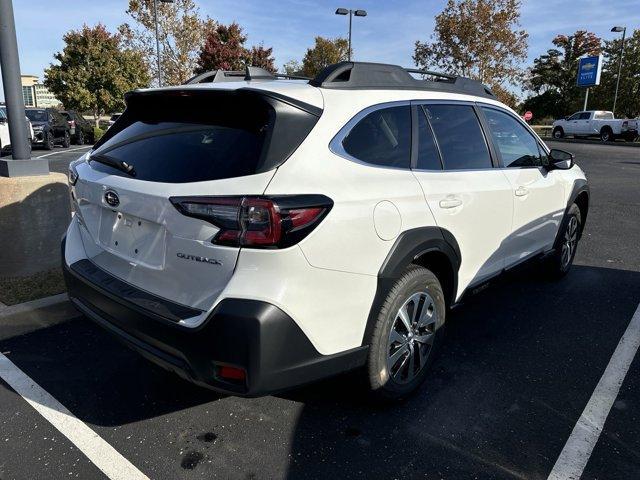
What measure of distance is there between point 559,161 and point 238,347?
140 inches

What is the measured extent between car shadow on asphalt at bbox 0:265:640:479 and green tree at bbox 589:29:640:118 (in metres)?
48.7

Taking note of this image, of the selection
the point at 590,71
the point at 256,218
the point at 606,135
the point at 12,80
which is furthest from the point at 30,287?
the point at 590,71

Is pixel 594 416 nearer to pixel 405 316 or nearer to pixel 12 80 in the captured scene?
pixel 405 316

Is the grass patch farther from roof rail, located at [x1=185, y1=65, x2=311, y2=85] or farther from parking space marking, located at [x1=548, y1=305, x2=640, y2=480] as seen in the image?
parking space marking, located at [x1=548, y1=305, x2=640, y2=480]

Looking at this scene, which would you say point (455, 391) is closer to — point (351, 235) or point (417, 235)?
point (417, 235)

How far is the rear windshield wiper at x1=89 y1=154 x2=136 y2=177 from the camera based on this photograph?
2.61 meters

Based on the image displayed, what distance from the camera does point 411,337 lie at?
2949 millimetres

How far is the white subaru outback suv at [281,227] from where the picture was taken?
7.08 ft

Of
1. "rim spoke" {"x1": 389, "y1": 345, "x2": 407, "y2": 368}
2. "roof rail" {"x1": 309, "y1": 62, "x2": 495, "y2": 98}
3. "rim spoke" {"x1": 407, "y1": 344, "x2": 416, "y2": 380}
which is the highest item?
"roof rail" {"x1": 309, "y1": 62, "x2": 495, "y2": 98}

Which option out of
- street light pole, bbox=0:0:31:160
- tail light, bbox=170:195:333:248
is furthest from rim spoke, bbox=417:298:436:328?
street light pole, bbox=0:0:31:160

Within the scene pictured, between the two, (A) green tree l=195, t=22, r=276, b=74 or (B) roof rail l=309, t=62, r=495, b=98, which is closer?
(B) roof rail l=309, t=62, r=495, b=98

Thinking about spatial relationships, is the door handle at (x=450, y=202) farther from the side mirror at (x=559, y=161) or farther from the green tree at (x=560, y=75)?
the green tree at (x=560, y=75)

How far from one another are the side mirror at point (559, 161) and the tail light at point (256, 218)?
10.1 ft

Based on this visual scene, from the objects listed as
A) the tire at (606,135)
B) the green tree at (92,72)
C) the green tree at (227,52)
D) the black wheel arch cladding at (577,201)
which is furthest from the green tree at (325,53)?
the black wheel arch cladding at (577,201)
